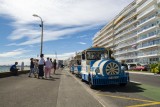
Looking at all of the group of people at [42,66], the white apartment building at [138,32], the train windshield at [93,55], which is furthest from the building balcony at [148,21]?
the train windshield at [93,55]

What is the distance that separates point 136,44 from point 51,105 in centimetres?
8302

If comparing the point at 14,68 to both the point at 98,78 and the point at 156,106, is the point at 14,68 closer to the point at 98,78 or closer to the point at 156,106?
the point at 98,78

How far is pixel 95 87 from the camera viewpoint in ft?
42.5

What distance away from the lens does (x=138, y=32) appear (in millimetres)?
85812

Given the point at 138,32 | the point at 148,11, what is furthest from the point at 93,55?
the point at 138,32

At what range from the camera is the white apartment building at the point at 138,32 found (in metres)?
71.6

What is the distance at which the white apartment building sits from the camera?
235 ft

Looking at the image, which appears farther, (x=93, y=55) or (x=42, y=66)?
(x=42, y=66)

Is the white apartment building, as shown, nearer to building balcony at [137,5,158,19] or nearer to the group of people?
building balcony at [137,5,158,19]

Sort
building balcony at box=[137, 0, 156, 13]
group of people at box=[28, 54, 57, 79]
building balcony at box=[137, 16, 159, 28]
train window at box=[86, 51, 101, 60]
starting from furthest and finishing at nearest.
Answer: building balcony at box=[137, 0, 156, 13] < building balcony at box=[137, 16, 159, 28] < group of people at box=[28, 54, 57, 79] < train window at box=[86, 51, 101, 60]

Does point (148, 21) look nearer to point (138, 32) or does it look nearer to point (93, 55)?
point (138, 32)

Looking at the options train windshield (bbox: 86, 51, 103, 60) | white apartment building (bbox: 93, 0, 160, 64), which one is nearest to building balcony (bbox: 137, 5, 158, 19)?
white apartment building (bbox: 93, 0, 160, 64)

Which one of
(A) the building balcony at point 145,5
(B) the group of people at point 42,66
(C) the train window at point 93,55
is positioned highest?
(A) the building balcony at point 145,5

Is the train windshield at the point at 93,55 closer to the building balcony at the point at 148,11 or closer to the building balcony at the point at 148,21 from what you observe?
the building balcony at the point at 148,21
